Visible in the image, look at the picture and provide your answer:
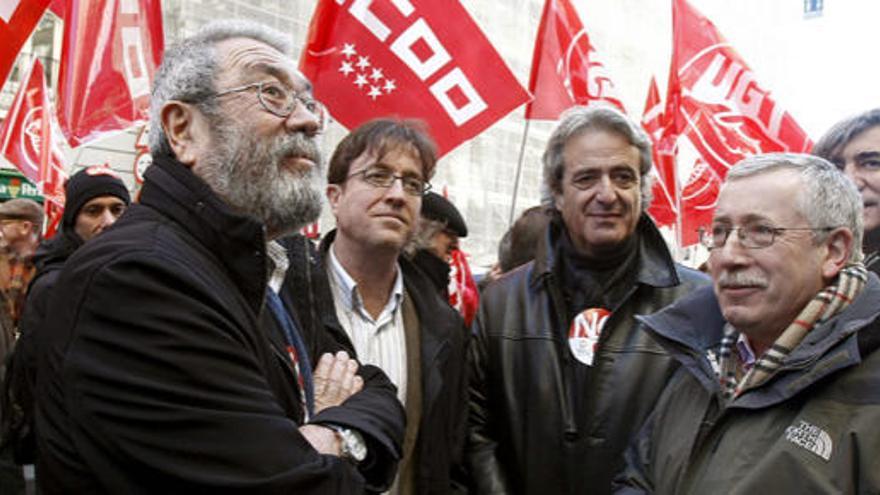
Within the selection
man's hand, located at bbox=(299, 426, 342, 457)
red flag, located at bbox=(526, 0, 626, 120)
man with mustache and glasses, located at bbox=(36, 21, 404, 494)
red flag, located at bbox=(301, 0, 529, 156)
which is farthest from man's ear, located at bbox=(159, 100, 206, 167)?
red flag, located at bbox=(526, 0, 626, 120)

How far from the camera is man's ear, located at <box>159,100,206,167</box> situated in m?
2.10

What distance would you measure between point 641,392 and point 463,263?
127 inches

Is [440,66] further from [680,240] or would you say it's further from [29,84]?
[29,84]

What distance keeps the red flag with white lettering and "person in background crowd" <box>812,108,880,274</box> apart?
4161 millimetres

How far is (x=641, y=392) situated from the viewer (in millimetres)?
3020

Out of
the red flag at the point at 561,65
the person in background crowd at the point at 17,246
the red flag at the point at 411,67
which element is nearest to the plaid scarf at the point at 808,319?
the red flag at the point at 411,67

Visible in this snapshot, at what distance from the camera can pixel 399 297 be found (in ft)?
10.8

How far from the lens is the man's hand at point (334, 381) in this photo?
2.24 metres

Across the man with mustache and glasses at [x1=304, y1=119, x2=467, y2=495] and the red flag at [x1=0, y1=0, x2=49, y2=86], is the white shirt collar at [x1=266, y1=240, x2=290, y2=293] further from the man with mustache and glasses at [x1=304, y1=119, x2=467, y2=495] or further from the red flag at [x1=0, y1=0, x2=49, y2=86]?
the red flag at [x1=0, y1=0, x2=49, y2=86]

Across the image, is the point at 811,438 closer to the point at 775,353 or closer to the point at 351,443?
the point at 775,353

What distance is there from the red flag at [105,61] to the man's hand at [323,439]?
3912 millimetres

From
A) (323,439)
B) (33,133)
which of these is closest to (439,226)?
(323,439)

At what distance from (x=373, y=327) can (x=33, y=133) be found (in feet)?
21.4

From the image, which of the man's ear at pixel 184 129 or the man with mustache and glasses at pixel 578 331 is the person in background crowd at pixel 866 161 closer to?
the man with mustache and glasses at pixel 578 331
